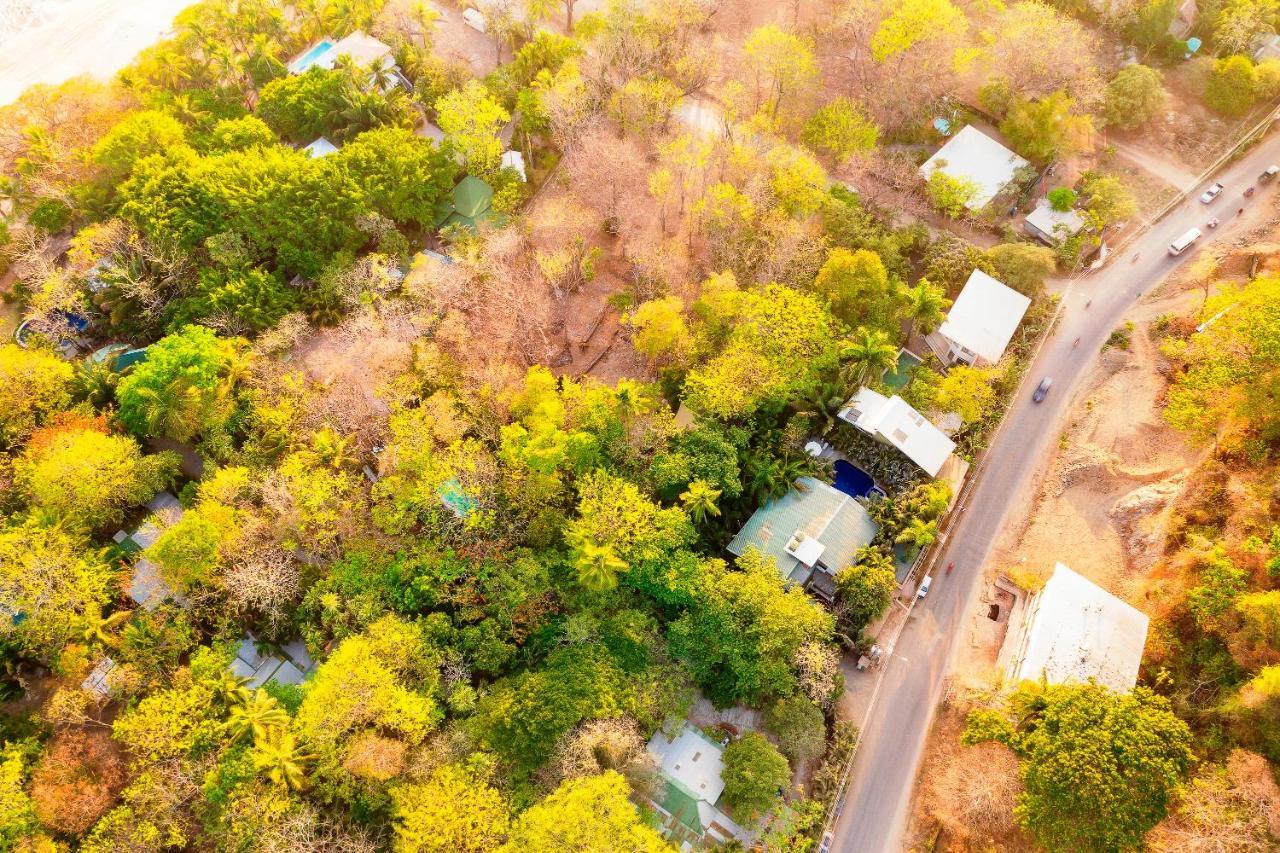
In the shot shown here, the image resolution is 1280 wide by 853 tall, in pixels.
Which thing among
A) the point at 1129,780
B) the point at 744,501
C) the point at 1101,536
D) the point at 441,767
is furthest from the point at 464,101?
the point at 1129,780

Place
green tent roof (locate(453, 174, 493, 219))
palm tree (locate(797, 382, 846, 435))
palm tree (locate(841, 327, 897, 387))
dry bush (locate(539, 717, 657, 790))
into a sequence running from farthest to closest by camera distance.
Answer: green tent roof (locate(453, 174, 493, 219)), palm tree (locate(797, 382, 846, 435)), palm tree (locate(841, 327, 897, 387)), dry bush (locate(539, 717, 657, 790))

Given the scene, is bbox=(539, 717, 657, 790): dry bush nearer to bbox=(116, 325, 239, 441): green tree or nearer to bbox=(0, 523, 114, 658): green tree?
bbox=(0, 523, 114, 658): green tree

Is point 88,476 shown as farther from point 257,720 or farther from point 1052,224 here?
point 1052,224

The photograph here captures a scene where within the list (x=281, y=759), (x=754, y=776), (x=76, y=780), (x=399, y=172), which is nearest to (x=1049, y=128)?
(x=399, y=172)

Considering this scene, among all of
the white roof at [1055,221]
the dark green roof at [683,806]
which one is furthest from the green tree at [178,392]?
the white roof at [1055,221]

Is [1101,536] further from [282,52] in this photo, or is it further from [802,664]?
[282,52]

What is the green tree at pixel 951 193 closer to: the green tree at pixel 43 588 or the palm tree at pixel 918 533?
the palm tree at pixel 918 533

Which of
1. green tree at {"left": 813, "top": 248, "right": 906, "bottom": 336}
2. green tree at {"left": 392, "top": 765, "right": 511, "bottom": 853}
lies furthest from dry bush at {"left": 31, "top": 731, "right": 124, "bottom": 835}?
green tree at {"left": 813, "top": 248, "right": 906, "bottom": 336}
